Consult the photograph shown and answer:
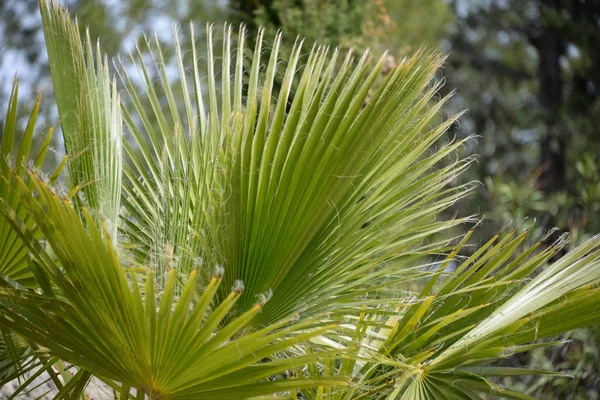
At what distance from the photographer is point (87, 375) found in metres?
1.98

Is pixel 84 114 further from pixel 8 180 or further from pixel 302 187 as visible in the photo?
pixel 302 187

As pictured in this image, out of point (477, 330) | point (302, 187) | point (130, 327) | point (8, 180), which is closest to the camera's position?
point (130, 327)

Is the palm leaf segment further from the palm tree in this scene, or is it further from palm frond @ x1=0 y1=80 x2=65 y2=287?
palm frond @ x1=0 y1=80 x2=65 y2=287

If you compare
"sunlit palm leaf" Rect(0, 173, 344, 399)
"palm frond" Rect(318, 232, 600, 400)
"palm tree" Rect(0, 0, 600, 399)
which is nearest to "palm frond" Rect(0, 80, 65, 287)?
"palm tree" Rect(0, 0, 600, 399)

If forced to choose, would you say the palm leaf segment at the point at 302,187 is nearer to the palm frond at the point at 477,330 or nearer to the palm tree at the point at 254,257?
the palm tree at the point at 254,257

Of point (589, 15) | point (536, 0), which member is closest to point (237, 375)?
point (589, 15)

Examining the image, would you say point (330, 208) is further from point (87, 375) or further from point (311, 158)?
point (87, 375)

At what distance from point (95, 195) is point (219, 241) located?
17.0 inches

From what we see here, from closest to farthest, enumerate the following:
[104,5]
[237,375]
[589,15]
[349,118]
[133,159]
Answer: [237,375], [349,118], [133,159], [104,5], [589,15]

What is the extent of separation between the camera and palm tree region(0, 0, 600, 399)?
156 cm

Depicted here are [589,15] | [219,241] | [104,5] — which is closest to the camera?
[219,241]

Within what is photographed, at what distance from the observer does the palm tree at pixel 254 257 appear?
1556mm

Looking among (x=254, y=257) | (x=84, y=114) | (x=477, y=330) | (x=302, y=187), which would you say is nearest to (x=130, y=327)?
(x=254, y=257)

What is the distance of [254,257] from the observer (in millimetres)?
1860
